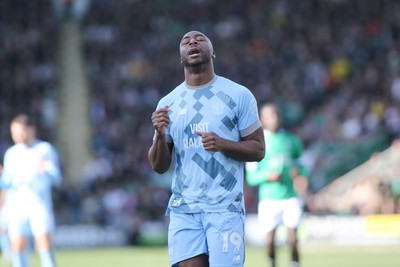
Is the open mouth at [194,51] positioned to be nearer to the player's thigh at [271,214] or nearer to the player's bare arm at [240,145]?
the player's bare arm at [240,145]

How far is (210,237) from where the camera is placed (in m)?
8.06

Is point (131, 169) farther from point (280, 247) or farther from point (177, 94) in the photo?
Result: point (177, 94)

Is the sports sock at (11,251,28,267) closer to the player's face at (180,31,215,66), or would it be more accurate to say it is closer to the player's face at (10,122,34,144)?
the player's face at (10,122,34,144)

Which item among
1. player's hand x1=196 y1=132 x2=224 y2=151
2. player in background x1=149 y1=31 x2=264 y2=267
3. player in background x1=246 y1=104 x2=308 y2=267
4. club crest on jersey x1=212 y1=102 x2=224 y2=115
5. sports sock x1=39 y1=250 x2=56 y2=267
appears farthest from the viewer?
player in background x1=246 y1=104 x2=308 y2=267

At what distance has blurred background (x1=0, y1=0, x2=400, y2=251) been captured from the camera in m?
26.5

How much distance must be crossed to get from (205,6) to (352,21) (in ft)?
16.3

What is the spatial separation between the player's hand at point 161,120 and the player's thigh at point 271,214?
681cm

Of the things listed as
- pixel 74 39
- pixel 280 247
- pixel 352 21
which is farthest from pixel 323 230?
pixel 74 39

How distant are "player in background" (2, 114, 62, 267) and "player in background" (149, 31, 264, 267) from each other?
222 inches

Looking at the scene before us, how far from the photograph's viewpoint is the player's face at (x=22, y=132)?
13648 millimetres

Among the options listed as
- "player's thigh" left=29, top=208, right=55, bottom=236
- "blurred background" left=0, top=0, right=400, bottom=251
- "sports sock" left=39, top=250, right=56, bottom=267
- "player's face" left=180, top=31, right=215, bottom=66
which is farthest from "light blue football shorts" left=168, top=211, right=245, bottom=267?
"blurred background" left=0, top=0, right=400, bottom=251

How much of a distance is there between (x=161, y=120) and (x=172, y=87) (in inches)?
940

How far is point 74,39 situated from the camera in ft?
108

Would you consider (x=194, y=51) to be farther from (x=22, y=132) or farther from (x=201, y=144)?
(x=22, y=132)
